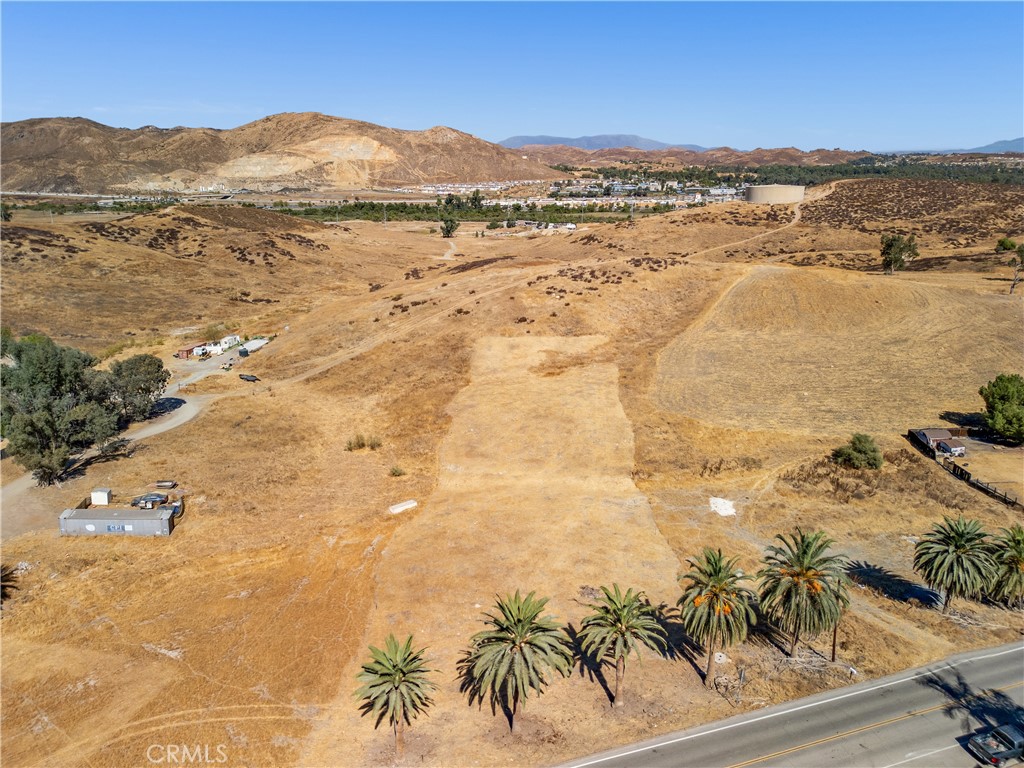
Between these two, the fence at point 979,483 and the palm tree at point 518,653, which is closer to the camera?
the palm tree at point 518,653

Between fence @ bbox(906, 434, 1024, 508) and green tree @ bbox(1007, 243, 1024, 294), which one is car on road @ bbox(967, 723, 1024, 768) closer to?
fence @ bbox(906, 434, 1024, 508)

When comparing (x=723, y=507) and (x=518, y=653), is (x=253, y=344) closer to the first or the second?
(x=723, y=507)

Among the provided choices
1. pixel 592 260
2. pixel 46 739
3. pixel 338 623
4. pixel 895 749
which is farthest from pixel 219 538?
pixel 592 260

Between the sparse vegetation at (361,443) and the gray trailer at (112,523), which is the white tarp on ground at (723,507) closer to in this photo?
the sparse vegetation at (361,443)

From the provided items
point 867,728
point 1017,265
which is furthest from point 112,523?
point 1017,265

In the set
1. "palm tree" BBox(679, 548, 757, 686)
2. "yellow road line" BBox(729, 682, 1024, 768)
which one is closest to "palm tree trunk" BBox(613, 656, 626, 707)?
"palm tree" BBox(679, 548, 757, 686)

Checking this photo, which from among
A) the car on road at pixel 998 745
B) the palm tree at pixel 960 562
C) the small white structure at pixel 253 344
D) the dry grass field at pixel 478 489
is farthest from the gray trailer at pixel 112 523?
the palm tree at pixel 960 562
